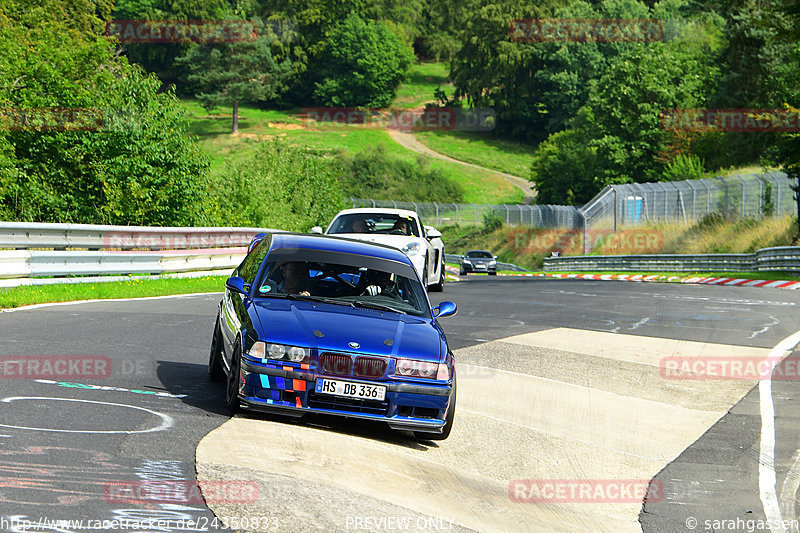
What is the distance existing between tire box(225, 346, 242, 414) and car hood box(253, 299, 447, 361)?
278mm

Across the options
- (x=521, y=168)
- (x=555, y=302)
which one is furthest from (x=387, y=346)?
(x=521, y=168)

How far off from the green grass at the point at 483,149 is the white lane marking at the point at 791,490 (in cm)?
10386

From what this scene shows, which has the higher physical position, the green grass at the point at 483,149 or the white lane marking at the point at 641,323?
the white lane marking at the point at 641,323

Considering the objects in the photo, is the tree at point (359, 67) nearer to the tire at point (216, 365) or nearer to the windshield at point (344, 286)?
the tire at point (216, 365)

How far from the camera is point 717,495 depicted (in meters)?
6.91

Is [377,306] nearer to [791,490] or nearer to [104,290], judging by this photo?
[791,490]

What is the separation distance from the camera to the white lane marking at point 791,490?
640 cm

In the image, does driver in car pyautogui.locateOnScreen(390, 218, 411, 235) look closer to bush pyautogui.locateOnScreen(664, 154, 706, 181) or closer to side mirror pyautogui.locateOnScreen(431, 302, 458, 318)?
side mirror pyautogui.locateOnScreen(431, 302, 458, 318)

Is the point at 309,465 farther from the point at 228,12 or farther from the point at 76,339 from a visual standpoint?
the point at 228,12

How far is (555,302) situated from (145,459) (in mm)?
15318

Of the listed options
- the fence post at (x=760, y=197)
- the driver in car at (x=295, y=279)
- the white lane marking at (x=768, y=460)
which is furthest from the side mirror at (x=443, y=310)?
the fence post at (x=760, y=197)

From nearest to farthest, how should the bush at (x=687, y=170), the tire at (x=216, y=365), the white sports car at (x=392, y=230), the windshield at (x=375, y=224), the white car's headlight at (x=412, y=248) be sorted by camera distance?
the tire at (x=216, y=365) → the white car's headlight at (x=412, y=248) → the white sports car at (x=392, y=230) → the windshield at (x=375, y=224) → the bush at (x=687, y=170)

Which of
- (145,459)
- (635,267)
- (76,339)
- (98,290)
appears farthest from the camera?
(635,267)
